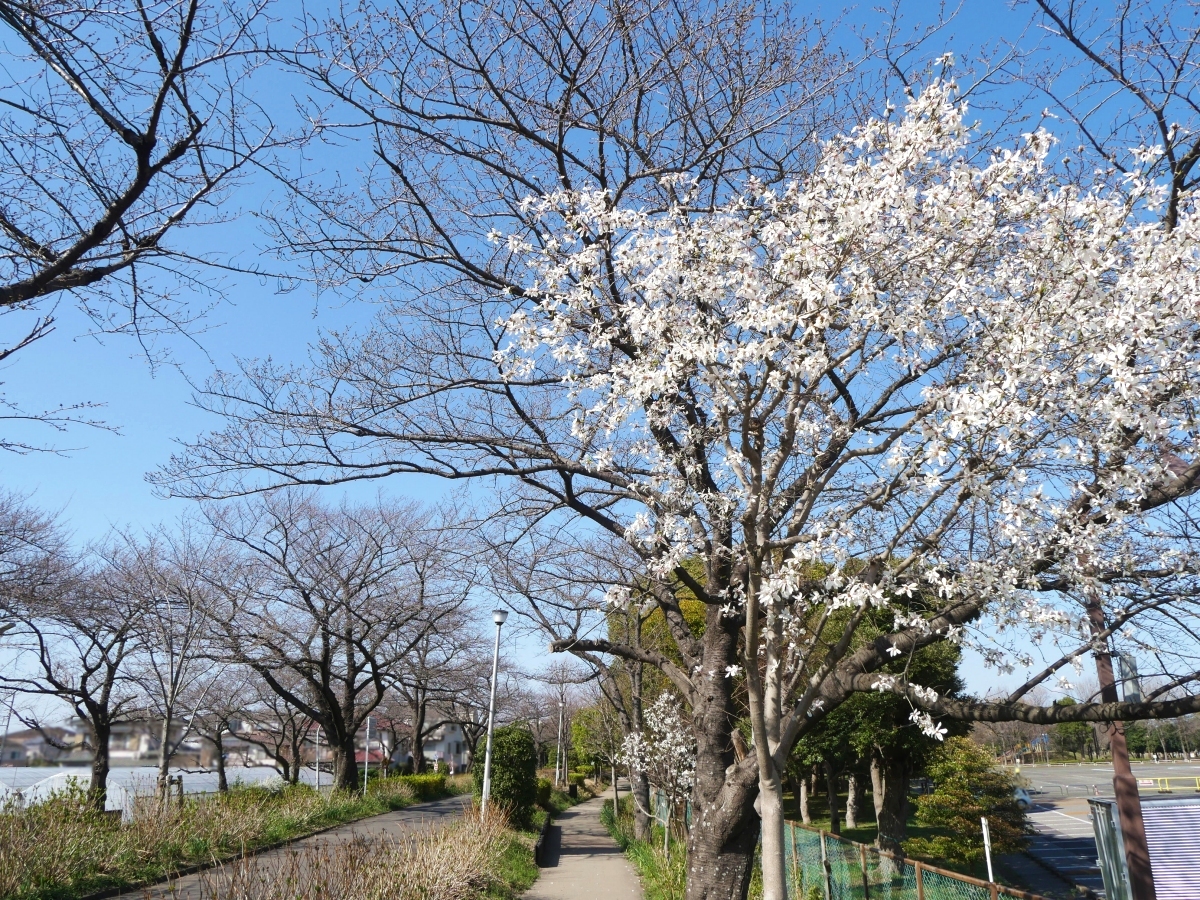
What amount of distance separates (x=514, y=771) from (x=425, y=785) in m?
9.66

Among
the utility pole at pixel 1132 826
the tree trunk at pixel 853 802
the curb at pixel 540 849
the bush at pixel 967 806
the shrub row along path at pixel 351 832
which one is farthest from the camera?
the tree trunk at pixel 853 802

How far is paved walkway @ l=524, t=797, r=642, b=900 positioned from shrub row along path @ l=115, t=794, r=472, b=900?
207 centimetres

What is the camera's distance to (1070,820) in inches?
1081


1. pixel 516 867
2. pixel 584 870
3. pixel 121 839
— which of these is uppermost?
pixel 121 839

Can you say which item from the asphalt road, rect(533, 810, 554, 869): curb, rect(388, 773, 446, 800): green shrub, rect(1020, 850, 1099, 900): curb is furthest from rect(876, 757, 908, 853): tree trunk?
rect(388, 773, 446, 800): green shrub

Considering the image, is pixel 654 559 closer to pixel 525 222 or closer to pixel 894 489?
pixel 894 489

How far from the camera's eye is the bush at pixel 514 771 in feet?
68.2

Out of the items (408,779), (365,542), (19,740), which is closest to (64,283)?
(365,542)

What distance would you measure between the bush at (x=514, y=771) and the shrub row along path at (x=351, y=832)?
1.10 metres

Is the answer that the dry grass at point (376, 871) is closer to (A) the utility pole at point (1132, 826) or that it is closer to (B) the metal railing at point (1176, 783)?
(A) the utility pole at point (1132, 826)

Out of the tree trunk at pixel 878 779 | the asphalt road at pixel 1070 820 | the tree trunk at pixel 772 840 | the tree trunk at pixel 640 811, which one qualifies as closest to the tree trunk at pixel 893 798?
the tree trunk at pixel 878 779

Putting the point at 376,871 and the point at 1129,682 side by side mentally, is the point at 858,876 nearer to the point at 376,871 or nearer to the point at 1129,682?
the point at 1129,682

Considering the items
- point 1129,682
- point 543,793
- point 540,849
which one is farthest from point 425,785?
point 1129,682

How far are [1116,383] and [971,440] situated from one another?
0.71 m
